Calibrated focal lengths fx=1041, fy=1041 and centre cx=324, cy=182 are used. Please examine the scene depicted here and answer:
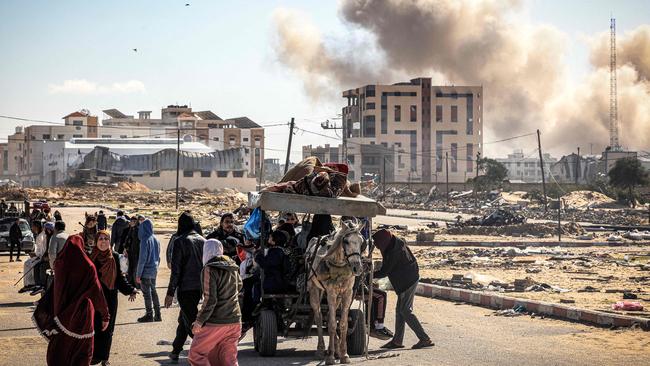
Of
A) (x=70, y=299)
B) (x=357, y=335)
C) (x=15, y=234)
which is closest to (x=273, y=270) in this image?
(x=357, y=335)

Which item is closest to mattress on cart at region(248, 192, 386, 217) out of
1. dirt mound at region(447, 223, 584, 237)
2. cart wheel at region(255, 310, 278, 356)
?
cart wheel at region(255, 310, 278, 356)

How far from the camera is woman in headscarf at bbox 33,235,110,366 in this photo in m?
8.38

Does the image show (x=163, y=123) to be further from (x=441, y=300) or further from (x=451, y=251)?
(x=441, y=300)

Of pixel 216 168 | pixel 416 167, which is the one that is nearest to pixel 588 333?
pixel 216 168

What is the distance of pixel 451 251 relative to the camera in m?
34.6

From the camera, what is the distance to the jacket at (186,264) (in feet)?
36.7

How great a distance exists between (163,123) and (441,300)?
499 ft

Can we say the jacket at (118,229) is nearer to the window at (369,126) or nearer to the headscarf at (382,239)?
the headscarf at (382,239)

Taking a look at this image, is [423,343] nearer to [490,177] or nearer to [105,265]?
[105,265]

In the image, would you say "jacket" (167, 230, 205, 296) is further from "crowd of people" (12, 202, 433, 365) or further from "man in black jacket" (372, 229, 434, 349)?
"man in black jacket" (372, 229, 434, 349)

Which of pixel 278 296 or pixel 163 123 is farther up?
pixel 163 123

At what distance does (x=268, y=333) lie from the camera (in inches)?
481

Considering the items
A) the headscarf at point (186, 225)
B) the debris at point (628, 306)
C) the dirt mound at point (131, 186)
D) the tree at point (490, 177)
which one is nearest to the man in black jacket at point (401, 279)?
the headscarf at point (186, 225)

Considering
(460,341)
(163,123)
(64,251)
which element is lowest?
(460,341)
